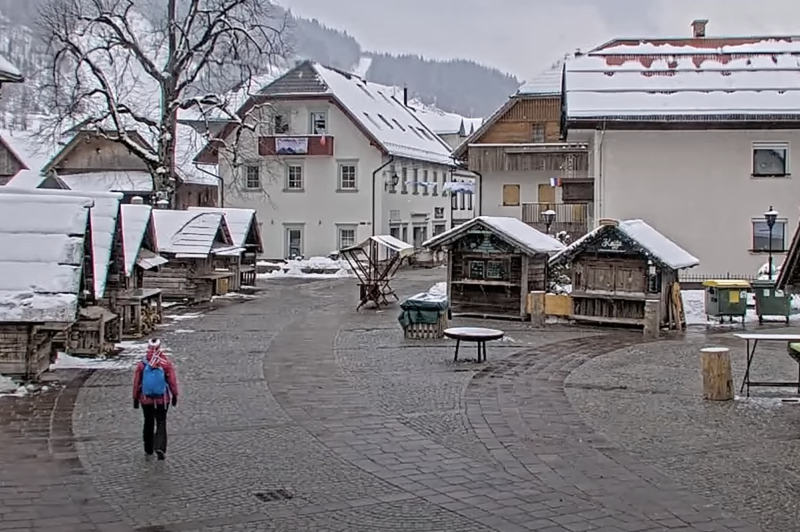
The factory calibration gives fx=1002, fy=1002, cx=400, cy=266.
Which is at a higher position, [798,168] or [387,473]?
[798,168]

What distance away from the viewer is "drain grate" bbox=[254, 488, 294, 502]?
9578 mm

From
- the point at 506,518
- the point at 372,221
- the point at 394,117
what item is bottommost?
Answer: the point at 506,518

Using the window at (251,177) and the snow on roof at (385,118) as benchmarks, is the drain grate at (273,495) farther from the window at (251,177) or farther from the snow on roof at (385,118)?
the window at (251,177)

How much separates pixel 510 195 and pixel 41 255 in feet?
107

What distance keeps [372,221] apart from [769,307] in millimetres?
26019

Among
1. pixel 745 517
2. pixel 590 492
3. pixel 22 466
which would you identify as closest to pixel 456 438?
pixel 590 492

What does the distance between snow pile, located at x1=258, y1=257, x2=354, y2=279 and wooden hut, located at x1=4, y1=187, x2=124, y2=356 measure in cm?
2381

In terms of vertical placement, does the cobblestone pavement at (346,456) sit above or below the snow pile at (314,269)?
below

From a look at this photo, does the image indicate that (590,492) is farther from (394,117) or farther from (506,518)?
(394,117)

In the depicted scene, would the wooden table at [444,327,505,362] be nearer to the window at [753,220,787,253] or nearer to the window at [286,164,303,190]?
the window at [753,220,787,253]

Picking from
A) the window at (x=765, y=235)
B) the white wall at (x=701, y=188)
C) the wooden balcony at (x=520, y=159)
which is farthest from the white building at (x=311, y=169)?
the window at (x=765, y=235)

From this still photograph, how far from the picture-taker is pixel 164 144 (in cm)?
3653

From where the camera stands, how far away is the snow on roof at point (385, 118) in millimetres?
49938

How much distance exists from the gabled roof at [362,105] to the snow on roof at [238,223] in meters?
8.33
